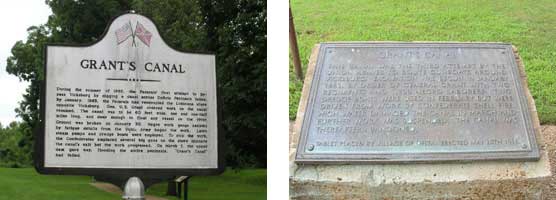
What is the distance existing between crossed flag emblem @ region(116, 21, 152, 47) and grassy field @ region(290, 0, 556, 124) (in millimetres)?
2278

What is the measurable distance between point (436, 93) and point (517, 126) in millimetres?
766

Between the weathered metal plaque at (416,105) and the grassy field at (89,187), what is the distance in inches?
295

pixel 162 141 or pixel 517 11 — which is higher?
pixel 517 11

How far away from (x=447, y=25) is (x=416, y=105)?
Result: 6.41ft

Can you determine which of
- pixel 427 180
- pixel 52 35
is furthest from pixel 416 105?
pixel 52 35

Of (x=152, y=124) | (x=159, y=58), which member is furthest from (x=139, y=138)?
(x=159, y=58)

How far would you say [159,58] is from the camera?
6.08 m

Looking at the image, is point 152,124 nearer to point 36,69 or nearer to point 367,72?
point 367,72

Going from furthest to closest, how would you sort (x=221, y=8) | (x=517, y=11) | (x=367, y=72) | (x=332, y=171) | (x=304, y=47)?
(x=221, y=8), (x=517, y=11), (x=304, y=47), (x=367, y=72), (x=332, y=171)

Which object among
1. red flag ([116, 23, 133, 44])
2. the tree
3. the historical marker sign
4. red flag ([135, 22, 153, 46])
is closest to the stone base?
the historical marker sign

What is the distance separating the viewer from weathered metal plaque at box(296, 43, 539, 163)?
261 inches

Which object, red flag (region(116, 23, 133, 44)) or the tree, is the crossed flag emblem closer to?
red flag (region(116, 23, 133, 44))

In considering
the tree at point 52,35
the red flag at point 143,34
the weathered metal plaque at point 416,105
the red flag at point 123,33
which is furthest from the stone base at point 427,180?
the tree at point 52,35

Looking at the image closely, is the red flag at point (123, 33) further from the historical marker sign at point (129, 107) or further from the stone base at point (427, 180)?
the stone base at point (427, 180)
